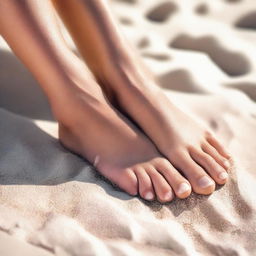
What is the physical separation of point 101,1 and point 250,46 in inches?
25.8

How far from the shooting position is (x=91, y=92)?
4.51 feet

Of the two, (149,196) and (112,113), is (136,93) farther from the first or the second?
(149,196)

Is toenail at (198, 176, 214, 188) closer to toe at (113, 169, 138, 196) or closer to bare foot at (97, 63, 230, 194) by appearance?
bare foot at (97, 63, 230, 194)

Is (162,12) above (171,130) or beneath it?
beneath

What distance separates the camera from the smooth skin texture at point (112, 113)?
1295 millimetres

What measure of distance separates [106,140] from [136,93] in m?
0.15

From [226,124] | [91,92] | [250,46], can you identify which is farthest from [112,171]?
[250,46]

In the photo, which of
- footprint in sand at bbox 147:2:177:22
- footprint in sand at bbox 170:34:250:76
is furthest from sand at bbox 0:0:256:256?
footprint in sand at bbox 147:2:177:22

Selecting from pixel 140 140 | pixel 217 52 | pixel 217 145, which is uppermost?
pixel 140 140

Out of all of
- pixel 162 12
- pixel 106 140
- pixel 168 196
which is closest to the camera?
pixel 168 196

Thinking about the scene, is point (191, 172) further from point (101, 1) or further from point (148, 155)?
point (101, 1)

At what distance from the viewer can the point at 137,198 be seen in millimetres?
1247

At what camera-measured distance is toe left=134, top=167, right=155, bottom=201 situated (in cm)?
125

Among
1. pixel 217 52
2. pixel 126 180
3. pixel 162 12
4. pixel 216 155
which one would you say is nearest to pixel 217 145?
pixel 216 155
